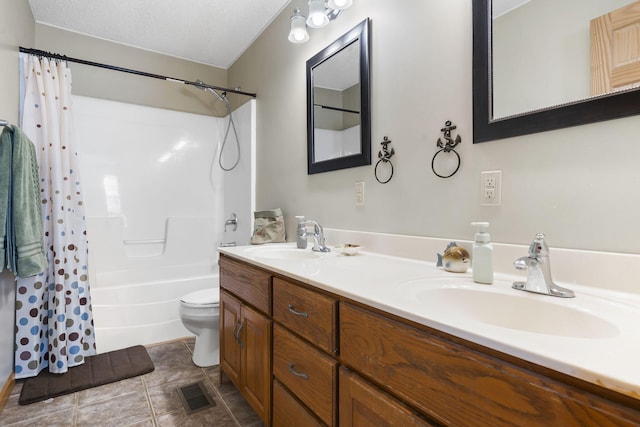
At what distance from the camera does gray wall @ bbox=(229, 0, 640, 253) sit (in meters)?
0.84

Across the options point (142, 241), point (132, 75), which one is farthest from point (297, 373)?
point (132, 75)

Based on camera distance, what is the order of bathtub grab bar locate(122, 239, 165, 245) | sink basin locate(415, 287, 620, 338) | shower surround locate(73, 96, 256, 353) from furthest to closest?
1. bathtub grab bar locate(122, 239, 165, 245)
2. shower surround locate(73, 96, 256, 353)
3. sink basin locate(415, 287, 620, 338)

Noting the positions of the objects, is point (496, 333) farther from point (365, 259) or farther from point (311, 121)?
point (311, 121)

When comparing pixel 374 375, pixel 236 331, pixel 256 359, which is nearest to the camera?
pixel 374 375

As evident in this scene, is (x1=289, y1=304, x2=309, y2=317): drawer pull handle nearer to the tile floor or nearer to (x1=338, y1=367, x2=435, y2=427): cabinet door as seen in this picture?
(x1=338, y1=367, x2=435, y2=427): cabinet door

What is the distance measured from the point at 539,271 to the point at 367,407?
56cm

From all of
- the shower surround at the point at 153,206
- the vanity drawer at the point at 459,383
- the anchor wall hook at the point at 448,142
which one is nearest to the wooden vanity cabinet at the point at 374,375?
the vanity drawer at the point at 459,383

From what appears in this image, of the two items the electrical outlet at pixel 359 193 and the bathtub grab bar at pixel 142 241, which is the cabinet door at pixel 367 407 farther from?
the bathtub grab bar at pixel 142 241

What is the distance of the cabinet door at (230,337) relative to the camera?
1.56 m

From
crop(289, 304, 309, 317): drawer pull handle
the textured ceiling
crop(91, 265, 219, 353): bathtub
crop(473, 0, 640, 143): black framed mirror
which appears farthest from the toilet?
the textured ceiling

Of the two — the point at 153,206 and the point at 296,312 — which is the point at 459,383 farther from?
the point at 153,206

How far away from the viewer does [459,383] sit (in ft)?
1.94

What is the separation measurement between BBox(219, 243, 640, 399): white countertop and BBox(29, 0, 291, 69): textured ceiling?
1.87 m

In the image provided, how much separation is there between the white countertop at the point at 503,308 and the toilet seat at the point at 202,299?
0.84m
